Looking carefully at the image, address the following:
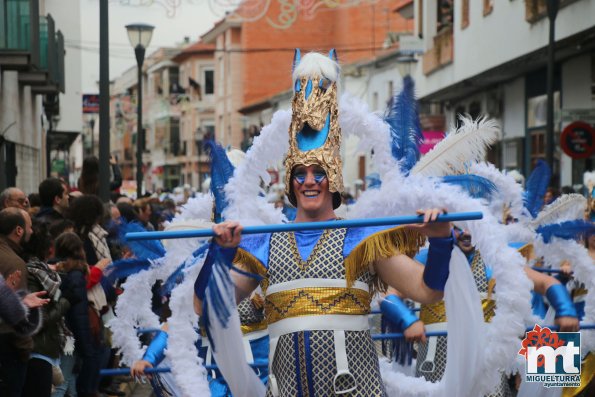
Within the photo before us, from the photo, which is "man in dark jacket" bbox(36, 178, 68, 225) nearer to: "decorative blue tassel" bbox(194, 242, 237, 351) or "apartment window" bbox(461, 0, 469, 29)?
"decorative blue tassel" bbox(194, 242, 237, 351)

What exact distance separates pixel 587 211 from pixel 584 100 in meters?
12.6

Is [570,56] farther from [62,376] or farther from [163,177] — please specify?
[163,177]

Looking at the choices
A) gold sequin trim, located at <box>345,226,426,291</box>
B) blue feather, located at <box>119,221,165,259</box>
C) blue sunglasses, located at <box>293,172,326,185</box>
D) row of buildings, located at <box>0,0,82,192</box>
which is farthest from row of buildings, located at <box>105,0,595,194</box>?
row of buildings, located at <box>0,0,82,192</box>

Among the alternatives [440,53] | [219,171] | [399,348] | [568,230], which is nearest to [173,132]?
[440,53]

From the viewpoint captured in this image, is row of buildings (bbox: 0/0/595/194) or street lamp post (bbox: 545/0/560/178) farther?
row of buildings (bbox: 0/0/595/194)

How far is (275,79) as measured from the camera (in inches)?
2670

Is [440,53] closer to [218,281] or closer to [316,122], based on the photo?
[316,122]

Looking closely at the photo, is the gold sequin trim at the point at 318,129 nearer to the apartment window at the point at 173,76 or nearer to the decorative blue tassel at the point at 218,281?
the decorative blue tassel at the point at 218,281

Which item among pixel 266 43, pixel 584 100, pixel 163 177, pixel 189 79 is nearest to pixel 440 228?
pixel 584 100

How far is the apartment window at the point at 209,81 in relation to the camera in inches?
3098

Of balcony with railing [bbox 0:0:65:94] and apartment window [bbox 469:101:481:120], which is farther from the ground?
balcony with railing [bbox 0:0:65:94]

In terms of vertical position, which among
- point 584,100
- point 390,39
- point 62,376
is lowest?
point 62,376

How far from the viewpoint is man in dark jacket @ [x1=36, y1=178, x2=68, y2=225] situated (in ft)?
35.1

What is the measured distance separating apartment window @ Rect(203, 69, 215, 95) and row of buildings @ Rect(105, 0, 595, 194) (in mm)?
63
